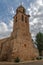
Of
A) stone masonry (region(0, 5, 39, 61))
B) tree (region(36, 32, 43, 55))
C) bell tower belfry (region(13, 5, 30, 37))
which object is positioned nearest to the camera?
stone masonry (region(0, 5, 39, 61))

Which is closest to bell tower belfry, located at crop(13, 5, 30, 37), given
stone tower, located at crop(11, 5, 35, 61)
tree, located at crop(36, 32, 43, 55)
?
stone tower, located at crop(11, 5, 35, 61)

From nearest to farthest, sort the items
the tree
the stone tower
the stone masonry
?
the stone masonry, the stone tower, the tree

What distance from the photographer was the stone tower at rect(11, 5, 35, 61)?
24373 millimetres

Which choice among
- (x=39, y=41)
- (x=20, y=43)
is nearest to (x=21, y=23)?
(x=20, y=43)

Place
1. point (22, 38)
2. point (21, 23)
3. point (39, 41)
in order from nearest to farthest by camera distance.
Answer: point (22, 38) < point (21, 23) < point (39, 41)

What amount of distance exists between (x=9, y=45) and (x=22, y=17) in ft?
25.5

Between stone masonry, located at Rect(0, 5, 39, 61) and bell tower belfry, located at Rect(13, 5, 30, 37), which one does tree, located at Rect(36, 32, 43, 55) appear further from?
bell tower belfry, located at Rect(13, 5, 30, 37)

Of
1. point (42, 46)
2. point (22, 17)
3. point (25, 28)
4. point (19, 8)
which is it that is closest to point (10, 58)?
point (25, 28)

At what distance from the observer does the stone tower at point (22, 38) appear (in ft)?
80.0

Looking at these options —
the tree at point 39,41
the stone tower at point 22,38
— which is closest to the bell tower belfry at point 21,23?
the stone tower at point 22,38

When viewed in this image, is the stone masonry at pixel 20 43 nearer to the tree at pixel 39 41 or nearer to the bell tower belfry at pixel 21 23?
the bell tower belfry at pixel 21 23

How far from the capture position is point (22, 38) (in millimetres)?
25906

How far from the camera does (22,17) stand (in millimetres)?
28859

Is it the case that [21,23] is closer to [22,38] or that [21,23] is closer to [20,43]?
[22,38]
